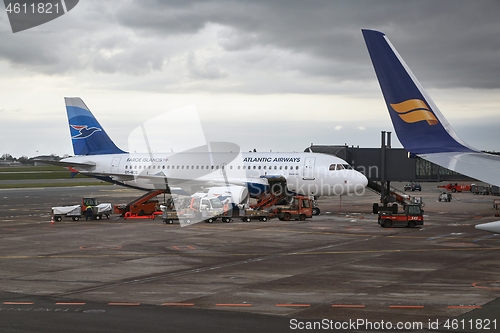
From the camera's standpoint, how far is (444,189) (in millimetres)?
100500

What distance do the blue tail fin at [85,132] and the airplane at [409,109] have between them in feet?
161

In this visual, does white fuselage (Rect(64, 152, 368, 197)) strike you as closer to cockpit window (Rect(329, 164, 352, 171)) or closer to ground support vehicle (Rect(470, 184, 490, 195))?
cockpit window (Rect(329, 164, 352, 171))

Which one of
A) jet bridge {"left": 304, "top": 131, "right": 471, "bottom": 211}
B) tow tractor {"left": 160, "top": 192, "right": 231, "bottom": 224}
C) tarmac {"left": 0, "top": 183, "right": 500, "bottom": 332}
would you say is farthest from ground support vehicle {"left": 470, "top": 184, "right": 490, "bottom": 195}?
tow tractor {"left": 160, "top": 192, "right": 231, "bottom": 224}

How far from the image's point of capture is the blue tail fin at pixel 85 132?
61156mm

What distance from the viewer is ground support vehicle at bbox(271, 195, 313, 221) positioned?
48.3m

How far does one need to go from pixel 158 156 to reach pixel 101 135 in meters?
6.37

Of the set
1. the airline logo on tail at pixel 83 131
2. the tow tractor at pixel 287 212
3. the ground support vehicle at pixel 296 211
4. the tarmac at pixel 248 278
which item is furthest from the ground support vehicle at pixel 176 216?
the airline logo on tail at pixel 83 131

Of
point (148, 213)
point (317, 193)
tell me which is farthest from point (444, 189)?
point (148, 213)

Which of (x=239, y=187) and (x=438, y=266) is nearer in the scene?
(x=438, y=266)

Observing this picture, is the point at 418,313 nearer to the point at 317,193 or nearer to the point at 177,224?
the point at 177,224

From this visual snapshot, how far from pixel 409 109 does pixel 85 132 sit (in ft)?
163

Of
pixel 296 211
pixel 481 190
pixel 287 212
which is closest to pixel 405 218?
pixel 296 211

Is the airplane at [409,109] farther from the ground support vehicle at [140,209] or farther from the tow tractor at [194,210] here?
the ground support vehicle at [140,209]

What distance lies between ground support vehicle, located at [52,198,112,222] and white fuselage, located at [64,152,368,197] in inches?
172
